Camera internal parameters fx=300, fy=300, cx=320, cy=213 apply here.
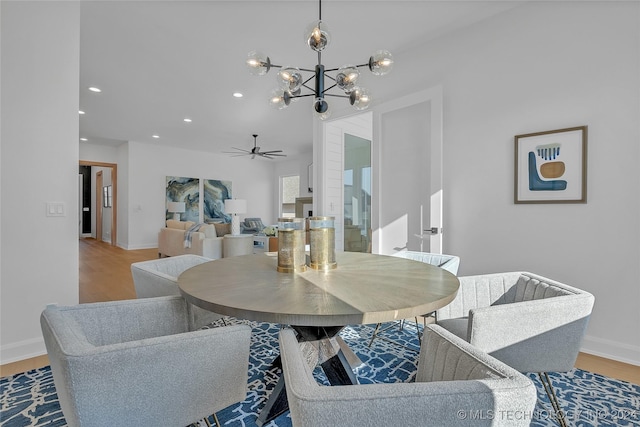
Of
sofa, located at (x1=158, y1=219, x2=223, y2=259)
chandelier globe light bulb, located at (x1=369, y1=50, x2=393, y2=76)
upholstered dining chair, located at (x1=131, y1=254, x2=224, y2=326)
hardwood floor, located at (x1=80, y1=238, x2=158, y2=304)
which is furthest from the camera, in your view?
sofa, located at (x1=158, y1=219, x2=223, y2=259)

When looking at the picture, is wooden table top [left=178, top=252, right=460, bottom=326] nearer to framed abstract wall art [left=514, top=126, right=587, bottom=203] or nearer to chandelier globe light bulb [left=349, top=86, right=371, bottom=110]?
chandelier globe light bulb [left=349, top=86, right=371, bottom=110]

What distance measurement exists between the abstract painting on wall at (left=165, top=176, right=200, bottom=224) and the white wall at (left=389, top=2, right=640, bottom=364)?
6959 mm

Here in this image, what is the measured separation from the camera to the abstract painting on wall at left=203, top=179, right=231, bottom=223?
27.9ft

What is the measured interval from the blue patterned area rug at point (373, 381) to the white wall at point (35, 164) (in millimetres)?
519

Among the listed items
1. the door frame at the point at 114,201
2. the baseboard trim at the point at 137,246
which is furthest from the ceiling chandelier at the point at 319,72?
the door frame at the point at 114,201

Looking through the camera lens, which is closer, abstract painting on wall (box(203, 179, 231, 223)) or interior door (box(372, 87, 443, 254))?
interior door (box(372, 87, 443, 254))

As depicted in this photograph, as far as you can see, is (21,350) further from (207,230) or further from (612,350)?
(612,350)

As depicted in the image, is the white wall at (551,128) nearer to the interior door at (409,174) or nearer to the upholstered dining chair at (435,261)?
the interior door at (409,174)

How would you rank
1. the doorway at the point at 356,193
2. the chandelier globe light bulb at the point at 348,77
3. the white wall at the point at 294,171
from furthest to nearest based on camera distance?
the white wall at the point at 294,171
the doorway at the point at 356,193
the chandelier globe light bulb at the point at 348,77

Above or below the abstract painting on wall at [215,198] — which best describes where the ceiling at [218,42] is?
above

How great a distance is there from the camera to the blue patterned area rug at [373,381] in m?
1.44

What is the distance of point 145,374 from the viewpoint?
868 millimetres

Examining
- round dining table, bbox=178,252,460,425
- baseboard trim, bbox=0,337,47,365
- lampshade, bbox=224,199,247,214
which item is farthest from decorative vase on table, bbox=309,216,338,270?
lampshade, bbox=224,199,247,214

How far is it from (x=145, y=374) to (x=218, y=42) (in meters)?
3.05
